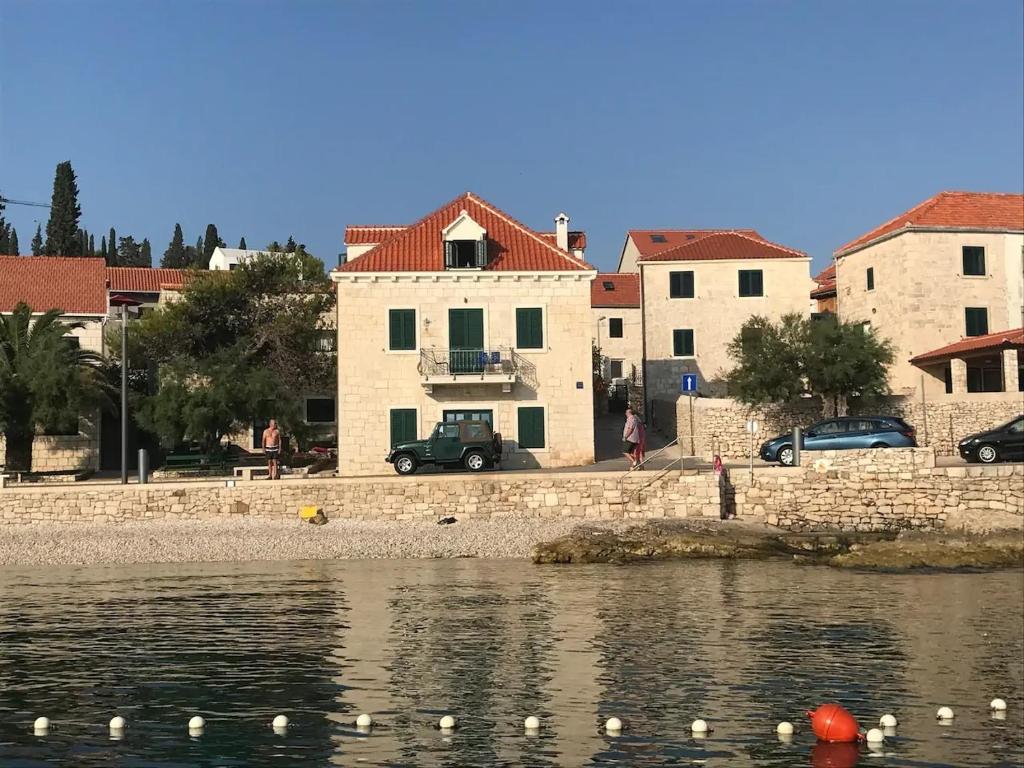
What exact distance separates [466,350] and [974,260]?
21003mm

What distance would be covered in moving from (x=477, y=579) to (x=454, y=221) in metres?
16.6

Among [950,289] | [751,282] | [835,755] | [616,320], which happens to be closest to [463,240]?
[751,282]

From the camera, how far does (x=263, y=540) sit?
2541cm

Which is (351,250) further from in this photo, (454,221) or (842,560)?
(842,560)

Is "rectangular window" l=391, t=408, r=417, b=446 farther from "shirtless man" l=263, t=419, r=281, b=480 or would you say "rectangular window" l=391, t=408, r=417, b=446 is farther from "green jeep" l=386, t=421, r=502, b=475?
"shirtless man" l=263, t=419, r=281, b=480

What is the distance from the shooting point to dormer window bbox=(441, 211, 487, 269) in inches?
1389

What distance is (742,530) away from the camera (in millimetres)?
26297

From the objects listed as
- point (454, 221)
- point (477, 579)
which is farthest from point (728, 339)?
point (477, 579)

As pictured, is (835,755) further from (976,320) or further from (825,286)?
(825,286)

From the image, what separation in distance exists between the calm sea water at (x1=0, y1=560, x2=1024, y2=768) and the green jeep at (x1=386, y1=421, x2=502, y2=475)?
31.0ft

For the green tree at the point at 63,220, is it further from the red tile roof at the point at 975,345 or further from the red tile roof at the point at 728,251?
the red tile roof at the point at 975,345

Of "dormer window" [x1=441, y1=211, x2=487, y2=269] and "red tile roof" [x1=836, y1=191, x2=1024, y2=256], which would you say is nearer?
"dormer window" [x1=441, y1=211, x2=487, y2=269]

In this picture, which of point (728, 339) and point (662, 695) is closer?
point (662, 695)

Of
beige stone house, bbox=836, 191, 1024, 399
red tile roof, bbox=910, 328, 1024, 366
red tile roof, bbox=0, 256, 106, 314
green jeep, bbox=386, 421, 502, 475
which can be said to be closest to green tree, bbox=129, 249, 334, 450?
red tile roof, bbox=0, 256, 106, 314
